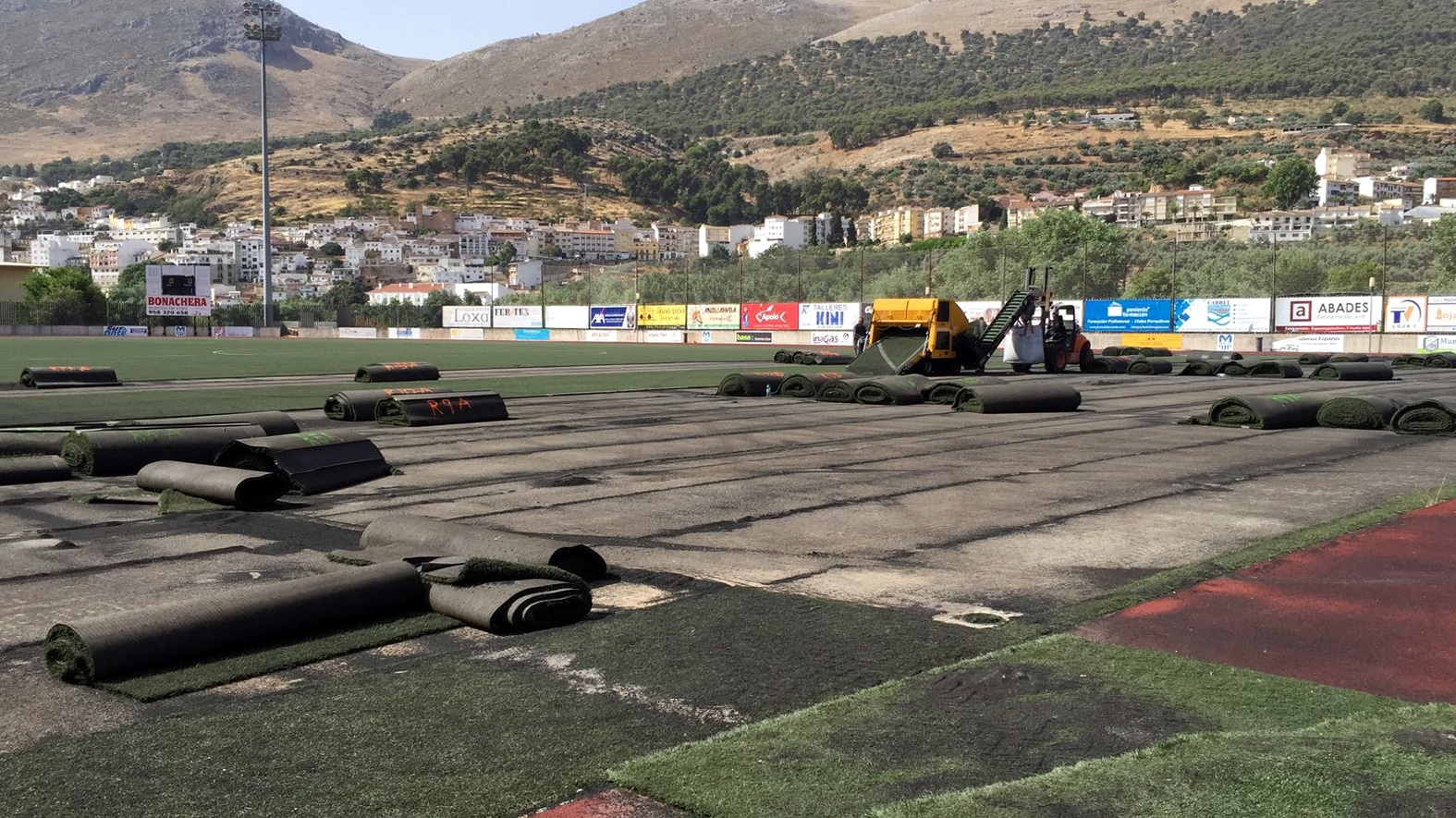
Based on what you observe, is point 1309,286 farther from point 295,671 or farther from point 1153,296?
point 295,671

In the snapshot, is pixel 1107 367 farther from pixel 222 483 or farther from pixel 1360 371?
pixel 222 483

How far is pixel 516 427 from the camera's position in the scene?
16.5 meters

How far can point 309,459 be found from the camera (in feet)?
34.4

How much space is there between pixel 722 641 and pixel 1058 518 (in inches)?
174

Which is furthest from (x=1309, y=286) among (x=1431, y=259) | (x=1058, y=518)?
(x=1058, y=518)

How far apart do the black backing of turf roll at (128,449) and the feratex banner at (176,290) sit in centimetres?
7074

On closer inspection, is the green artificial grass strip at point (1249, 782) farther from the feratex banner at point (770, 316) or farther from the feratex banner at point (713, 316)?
the feratex banner at point (713, 316)

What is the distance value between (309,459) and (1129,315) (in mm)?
41480

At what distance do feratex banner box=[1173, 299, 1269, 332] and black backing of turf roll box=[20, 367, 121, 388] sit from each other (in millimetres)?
36415

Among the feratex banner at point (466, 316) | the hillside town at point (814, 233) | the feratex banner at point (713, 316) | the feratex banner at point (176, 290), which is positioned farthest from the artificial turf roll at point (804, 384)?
the hillside town at point (814, 233)

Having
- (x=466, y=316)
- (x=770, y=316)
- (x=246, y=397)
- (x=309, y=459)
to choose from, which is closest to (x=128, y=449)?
(x=309, y=459)

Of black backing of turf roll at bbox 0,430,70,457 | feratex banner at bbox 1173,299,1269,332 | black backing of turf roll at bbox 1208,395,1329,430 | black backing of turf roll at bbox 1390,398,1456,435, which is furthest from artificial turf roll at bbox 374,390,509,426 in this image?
feratex banner at bbox 1173,299,1269,332

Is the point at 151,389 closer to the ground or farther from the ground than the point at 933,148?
closer to the ground

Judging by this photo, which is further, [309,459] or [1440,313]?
[1440,313]
